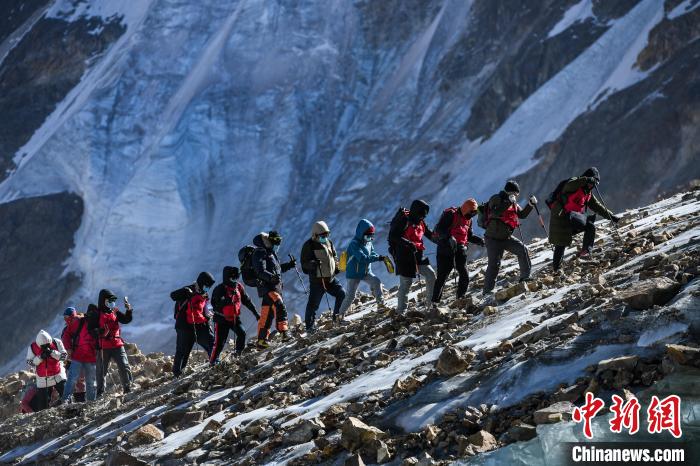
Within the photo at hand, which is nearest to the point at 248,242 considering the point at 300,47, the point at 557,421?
the point at 300,47

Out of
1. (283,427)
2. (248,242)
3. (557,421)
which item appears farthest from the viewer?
(248,242)

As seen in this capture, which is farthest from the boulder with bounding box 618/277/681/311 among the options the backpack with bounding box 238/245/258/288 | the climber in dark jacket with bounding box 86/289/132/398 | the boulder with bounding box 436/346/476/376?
the climber in dark jacket with bounding box 86/289/132/398

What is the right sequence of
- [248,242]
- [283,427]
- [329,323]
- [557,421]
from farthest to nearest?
[248,242]
[329,323]
[283,427]
[557,421]

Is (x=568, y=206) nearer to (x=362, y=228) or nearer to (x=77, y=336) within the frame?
(x=362, y=228)

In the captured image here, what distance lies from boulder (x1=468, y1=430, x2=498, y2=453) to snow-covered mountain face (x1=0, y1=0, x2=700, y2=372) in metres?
33.6

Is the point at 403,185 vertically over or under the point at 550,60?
under

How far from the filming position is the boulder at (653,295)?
8.41m

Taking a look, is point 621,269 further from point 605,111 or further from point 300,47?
point 300,47

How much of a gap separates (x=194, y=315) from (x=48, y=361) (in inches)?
155

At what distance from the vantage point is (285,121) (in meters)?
58.2

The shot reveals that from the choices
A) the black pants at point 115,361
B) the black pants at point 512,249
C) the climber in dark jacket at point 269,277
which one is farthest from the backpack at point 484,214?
the black pants at point 115,361

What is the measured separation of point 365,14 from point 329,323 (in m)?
49.3

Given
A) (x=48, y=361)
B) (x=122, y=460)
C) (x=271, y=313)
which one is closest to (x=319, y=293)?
(x=271, y=313)

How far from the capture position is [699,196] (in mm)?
16797
